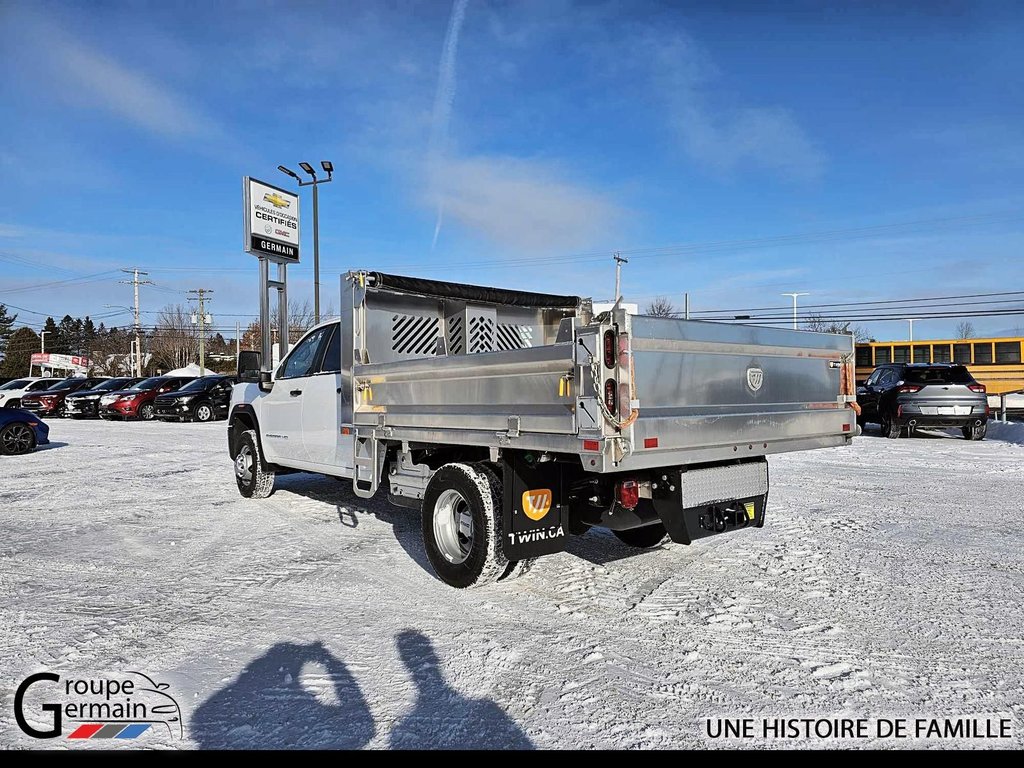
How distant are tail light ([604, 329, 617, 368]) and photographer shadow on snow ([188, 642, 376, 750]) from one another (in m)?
2.08

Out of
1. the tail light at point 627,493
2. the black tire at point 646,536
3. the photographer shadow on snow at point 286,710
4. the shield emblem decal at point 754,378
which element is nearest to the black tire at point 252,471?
the black tire at point 646,536

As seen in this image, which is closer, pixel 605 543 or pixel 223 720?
pixel 223 720

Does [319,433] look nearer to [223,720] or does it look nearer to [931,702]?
[223,720]

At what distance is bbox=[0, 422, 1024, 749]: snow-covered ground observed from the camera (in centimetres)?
310

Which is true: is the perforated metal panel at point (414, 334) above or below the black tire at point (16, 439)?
above

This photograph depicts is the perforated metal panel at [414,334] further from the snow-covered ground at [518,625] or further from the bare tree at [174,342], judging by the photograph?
the bare tree at [174,342]

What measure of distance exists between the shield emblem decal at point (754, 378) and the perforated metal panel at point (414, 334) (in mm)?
3164

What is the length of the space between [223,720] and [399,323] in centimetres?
401

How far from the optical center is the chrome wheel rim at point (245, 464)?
8667 millimetres

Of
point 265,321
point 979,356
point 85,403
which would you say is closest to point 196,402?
point 85,403

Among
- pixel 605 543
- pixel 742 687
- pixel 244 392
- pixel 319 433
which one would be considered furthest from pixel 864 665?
pixel 244 392

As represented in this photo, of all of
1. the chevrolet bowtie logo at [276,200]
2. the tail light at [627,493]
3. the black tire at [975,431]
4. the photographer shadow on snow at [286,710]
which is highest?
the chevrolet bowtie logo at [276,200]

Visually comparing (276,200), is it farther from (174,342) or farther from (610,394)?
(174,342)

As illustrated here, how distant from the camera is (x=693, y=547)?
5973 millimetres
